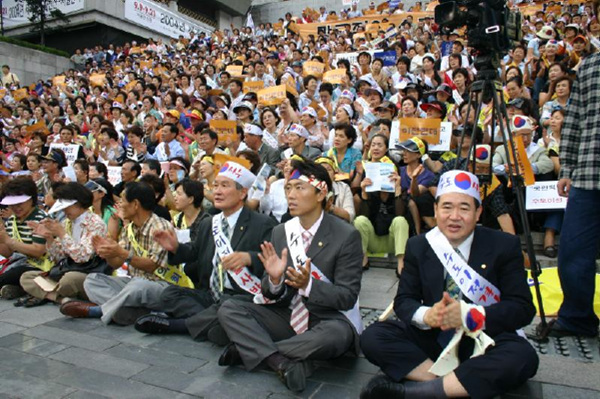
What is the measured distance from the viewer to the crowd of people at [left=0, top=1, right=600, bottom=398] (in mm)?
2869

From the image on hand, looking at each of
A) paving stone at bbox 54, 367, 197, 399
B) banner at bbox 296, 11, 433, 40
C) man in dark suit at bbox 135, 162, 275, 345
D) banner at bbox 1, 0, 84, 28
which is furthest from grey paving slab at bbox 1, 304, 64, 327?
banner at bbox 1, 0, 84, 28

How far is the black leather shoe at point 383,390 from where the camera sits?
2.70 m

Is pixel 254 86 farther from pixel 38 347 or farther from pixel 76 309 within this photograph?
pixel 38 347

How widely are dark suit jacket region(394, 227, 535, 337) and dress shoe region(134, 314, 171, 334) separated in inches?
81.7

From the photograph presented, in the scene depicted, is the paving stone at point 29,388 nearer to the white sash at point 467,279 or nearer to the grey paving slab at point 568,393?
the white sash at point 467,279

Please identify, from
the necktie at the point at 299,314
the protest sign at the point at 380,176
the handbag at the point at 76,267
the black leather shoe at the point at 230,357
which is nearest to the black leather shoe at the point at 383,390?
the necktie at the point at 299,314

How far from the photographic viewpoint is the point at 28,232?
5.63 m

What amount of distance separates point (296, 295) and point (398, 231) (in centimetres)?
235

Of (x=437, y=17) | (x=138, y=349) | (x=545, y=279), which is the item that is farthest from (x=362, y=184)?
(x=138, y=349)

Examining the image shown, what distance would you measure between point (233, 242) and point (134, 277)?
3.94 ft

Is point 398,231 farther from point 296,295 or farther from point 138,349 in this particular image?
point 138,349

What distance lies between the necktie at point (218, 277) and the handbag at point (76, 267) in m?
1.56

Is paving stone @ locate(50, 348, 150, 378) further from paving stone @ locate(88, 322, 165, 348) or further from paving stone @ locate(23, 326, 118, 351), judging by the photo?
paving stone @ locate(88, 322, 165, 348)

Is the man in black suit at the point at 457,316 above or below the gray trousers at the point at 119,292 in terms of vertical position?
above
